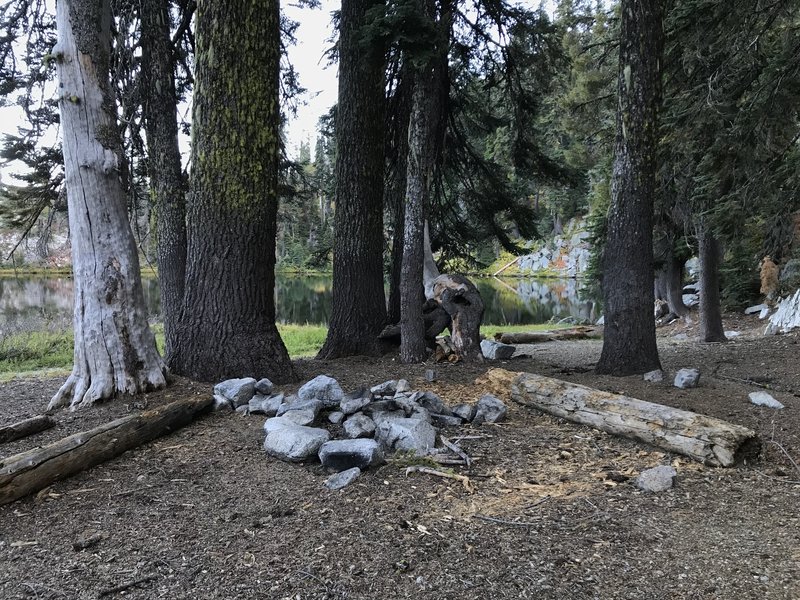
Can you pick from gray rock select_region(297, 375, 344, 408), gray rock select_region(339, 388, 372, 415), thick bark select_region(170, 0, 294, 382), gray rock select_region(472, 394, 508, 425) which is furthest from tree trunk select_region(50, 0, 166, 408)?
gray rock select_region(472, 394, 508, 425)

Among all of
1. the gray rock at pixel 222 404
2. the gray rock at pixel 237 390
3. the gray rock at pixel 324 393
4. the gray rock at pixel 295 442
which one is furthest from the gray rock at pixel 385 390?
the gray rock at pixel 222 404

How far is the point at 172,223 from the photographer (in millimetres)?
7609

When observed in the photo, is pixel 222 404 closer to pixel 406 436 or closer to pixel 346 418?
pixel 346 418

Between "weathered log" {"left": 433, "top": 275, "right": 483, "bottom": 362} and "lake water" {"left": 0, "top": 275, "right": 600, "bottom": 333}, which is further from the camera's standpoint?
"lake water" {"left": 0, "top": 275, "right": 600, "bottom": 333}

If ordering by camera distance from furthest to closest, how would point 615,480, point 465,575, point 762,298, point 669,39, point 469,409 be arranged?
1. point 762,298
2. point 669,39
3. point 469,409
4. point 615,480
5. point 465,575

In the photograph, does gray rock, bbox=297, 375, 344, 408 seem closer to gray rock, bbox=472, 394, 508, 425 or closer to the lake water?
gray rock, bbox=472, 394, 508, 425

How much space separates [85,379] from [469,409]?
3216mm

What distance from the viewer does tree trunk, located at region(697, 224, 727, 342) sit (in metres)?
10.3

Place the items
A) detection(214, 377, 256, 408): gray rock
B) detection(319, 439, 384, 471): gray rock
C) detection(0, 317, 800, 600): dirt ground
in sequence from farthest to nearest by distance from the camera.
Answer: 1. detection(214, 377, 256, 408): gray rock
2. detection(319, 439, 384, 471): gray rock
3. detection(0, 317, 800, 600): dirt ground

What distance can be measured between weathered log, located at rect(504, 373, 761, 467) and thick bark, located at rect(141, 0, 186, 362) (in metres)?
5.26

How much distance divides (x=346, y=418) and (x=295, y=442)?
0.66 m

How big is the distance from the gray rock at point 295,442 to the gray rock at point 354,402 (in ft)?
1.42

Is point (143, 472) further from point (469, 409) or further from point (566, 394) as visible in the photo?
point (566, 394)

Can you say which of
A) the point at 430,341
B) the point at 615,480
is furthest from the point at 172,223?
the point at 615,480
